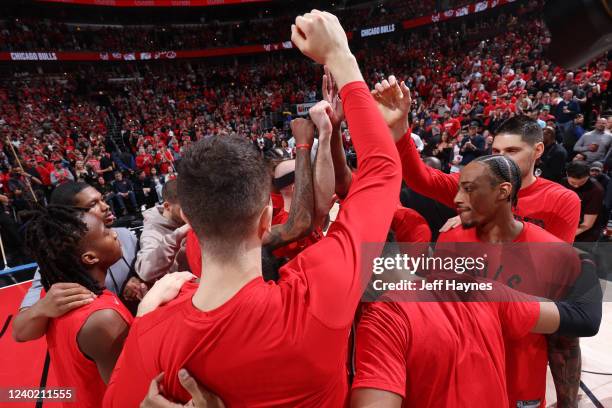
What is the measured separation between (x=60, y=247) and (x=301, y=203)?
0.91 metres

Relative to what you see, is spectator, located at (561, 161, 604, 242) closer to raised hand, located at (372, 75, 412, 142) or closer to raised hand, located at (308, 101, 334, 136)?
raised hand, located at (372, 75, 412, 142)

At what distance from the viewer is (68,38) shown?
64.8 feet

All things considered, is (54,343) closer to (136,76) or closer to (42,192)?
(42,192)

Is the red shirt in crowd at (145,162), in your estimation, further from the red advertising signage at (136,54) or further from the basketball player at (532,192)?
the red advertising signage at (136,54)

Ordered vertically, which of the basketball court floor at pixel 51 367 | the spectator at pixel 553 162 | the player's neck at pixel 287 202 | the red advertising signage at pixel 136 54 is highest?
the red advertising signage at pixel 136 54

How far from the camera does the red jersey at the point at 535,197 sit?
2.15 metres

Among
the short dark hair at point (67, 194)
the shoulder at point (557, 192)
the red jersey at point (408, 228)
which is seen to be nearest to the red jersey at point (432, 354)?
the red jersey at point (408, 228)

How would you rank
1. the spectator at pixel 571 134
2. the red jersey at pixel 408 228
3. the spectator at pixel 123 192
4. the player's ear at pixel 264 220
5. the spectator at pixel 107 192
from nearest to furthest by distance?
the player's ear at pixel 264 220
the red jersey at pixel 408 228
the spectator at pixel 571 134
the spectator at pixel 107 192
the spectator at pixel 123 192

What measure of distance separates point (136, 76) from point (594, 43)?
24.0 metres

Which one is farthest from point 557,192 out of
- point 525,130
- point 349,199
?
point 349,199

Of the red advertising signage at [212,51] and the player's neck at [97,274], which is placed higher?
the red advertising signage at [212,51]

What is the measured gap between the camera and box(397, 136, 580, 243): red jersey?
84.6 inches

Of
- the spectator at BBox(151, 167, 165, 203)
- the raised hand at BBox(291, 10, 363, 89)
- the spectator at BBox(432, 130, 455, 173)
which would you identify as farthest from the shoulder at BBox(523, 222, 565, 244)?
the spectator at BBox(151, 167, 165, 203)

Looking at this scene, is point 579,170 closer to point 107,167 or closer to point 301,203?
point 301,203
